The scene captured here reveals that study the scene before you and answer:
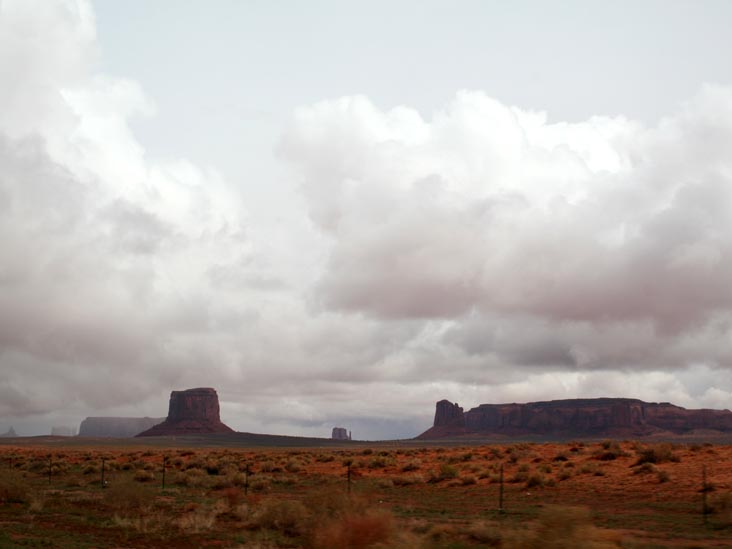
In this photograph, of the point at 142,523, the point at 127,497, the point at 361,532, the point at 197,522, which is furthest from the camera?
the point at 127,497

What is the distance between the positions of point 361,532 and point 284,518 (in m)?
10.1

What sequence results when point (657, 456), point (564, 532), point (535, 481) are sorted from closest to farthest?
point (564, 532) < point (535, 481) < point (657, 456)

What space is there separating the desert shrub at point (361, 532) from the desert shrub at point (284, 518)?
774 centimetres

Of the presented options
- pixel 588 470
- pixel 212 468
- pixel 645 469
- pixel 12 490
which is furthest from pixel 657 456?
pixel 12 490

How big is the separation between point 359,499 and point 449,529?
3.19 meters

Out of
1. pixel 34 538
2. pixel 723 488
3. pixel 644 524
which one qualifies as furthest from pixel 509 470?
pixel 34 538

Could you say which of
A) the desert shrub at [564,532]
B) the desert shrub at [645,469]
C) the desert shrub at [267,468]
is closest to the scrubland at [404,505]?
the desert shrub at [564,532]

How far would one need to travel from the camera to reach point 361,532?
1655 cm

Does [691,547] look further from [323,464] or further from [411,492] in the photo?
[323,464]

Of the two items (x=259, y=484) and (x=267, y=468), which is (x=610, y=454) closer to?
(x=259, y=484)

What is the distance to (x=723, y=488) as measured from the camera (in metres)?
33.8

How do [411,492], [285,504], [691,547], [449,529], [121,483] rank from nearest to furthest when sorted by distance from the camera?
[691,547], [449,529], [285,504], [121,483], [411,492]

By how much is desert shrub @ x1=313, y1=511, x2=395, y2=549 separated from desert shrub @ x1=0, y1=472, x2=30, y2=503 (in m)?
24.0

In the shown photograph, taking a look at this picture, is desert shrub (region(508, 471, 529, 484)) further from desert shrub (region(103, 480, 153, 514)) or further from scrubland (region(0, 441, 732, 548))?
desert shrub (region(103, 480, 153, 514))
